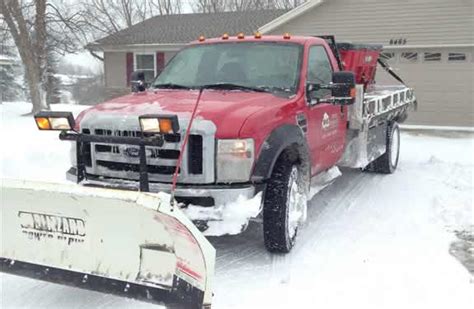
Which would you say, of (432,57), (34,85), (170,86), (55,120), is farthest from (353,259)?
(34,85)

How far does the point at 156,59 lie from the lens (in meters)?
21.6

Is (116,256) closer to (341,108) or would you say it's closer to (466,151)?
(341,108)

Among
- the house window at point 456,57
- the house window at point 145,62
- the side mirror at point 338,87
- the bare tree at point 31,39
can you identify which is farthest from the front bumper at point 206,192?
the house window at point 145,62

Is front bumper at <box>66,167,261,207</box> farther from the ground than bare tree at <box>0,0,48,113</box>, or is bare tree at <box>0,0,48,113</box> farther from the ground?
bare tree at <box>0,0,48,113</box>

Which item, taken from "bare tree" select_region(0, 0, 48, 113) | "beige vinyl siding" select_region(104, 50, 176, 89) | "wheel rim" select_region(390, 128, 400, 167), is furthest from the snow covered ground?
"beige vinyl siding" select_region(104, 50, 176, 89)

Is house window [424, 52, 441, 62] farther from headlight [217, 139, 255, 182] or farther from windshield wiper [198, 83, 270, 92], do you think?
headlight [217, 139, 255, 182]

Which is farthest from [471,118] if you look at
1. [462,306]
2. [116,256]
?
[116,256]

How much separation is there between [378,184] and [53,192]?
5.52 metres

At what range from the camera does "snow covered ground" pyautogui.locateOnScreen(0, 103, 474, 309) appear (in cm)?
400

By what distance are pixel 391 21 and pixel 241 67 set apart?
12010 millimetres

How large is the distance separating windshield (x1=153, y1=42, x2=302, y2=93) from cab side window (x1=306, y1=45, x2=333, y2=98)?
0.21m

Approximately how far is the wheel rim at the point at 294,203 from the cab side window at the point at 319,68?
1.12m

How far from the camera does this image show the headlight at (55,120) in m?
4.22

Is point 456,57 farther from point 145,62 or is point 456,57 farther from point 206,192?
point 206,192
